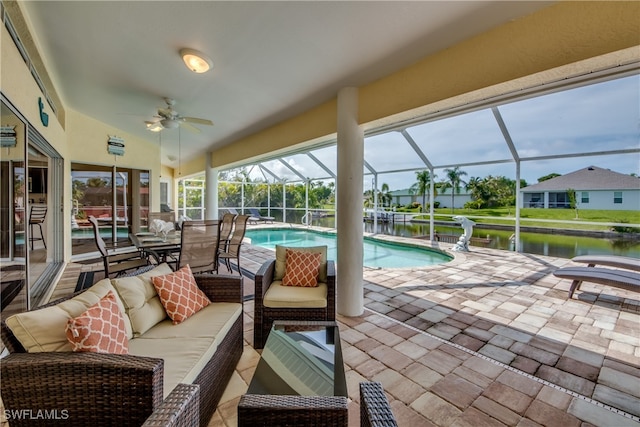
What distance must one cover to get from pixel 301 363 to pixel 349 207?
1.90 metres

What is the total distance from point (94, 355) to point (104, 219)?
734 centimetres

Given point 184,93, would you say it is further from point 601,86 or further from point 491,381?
point 601,86

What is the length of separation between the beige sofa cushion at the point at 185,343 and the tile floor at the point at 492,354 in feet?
1.54

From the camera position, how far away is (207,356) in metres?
1.67

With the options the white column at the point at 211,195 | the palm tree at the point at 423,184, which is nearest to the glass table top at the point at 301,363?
the white column at the point at 211,195

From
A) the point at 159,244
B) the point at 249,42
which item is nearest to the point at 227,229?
the point at 159,244

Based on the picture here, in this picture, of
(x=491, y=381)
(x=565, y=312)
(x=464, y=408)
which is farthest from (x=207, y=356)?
(x=565, y=312)

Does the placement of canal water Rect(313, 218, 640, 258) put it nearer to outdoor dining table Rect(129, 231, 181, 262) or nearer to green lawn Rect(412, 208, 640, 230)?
green lawn Rect(412, 208, 640, 230)

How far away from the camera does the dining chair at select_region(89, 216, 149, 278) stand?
3.55m

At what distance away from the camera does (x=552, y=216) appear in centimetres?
632

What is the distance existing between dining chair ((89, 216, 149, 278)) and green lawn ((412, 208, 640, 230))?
746cm

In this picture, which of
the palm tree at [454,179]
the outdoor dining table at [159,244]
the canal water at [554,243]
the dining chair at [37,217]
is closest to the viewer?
the outdoor dining table at [159,244]

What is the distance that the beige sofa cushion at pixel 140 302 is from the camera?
184cm

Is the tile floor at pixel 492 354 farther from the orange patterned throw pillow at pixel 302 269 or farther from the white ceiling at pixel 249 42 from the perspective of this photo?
the white ceiling at pixel 249 42
